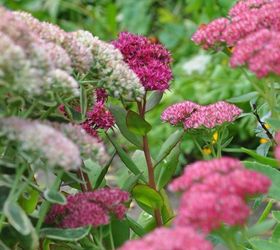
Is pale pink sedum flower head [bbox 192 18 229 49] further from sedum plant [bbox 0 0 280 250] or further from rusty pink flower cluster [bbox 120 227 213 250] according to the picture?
rusty pink flower cluster [bbox 120 227 213 250]

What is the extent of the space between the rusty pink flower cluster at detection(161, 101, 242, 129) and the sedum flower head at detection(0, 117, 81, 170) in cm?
46

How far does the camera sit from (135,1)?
5.27 metres

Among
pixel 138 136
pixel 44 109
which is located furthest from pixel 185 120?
pixel 44 109

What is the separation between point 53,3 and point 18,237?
404cm

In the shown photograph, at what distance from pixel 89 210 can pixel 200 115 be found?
1.20 feet

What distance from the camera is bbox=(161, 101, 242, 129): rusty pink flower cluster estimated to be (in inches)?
54.6

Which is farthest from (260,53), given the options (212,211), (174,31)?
(174,31)

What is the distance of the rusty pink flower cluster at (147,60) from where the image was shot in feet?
4.44

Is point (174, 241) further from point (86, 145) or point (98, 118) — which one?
point (98, 118)

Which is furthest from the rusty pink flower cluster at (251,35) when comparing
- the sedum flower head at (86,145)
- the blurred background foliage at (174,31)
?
the blurred background foliage at (174,31)

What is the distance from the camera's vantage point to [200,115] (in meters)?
1.40

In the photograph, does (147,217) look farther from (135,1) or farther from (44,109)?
(135,1)

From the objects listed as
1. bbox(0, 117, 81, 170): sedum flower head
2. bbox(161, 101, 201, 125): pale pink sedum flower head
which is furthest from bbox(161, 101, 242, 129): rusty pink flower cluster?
bbox(0, 117, 81, 170): sedum flower head

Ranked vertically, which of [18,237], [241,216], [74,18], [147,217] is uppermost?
[241,216]
